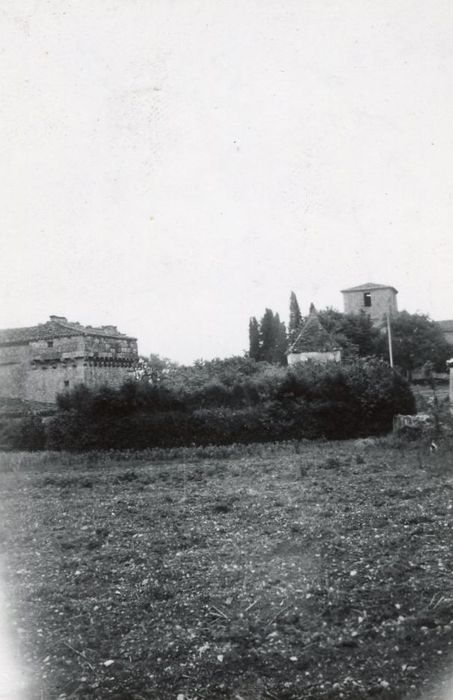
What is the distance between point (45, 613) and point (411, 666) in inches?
161

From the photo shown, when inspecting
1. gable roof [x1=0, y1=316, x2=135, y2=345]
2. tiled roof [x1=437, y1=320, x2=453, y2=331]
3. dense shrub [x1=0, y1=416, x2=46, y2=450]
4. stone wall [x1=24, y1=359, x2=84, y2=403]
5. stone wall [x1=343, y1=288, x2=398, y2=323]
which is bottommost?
dense shrub [x1=0, y1=416, x2=46, y2=450]

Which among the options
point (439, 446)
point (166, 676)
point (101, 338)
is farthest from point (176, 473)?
point (101, 338)

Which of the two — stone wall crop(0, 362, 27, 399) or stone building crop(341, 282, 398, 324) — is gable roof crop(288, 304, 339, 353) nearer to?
stone wall crop(0, 362, 27, 399)

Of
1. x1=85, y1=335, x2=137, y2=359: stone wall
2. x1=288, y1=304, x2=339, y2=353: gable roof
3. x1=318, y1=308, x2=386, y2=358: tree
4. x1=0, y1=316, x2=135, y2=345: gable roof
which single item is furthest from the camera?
x1=318, y1=308, x2=386, y2=358: tree

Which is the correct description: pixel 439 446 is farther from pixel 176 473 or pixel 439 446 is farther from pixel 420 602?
pixel 420 602

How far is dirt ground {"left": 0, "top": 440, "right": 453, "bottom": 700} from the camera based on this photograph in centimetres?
559

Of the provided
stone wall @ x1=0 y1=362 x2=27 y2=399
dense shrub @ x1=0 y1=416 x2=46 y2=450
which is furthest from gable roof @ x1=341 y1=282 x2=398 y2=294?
dense shrub @ x1=0 y1=416 x2=46 y2=450

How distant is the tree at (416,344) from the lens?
4894cm

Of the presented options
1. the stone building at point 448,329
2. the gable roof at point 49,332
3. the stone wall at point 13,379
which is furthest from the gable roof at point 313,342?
the stone building at point 448,329

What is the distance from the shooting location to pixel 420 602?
22.0ft

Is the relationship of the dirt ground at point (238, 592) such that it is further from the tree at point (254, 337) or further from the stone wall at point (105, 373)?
the tree at point (254, 337)

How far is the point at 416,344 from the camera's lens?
49125 millimetres

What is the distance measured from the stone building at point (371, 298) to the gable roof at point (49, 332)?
28.6 m

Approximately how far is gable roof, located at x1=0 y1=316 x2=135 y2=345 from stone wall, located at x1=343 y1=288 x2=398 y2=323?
1127 inches
